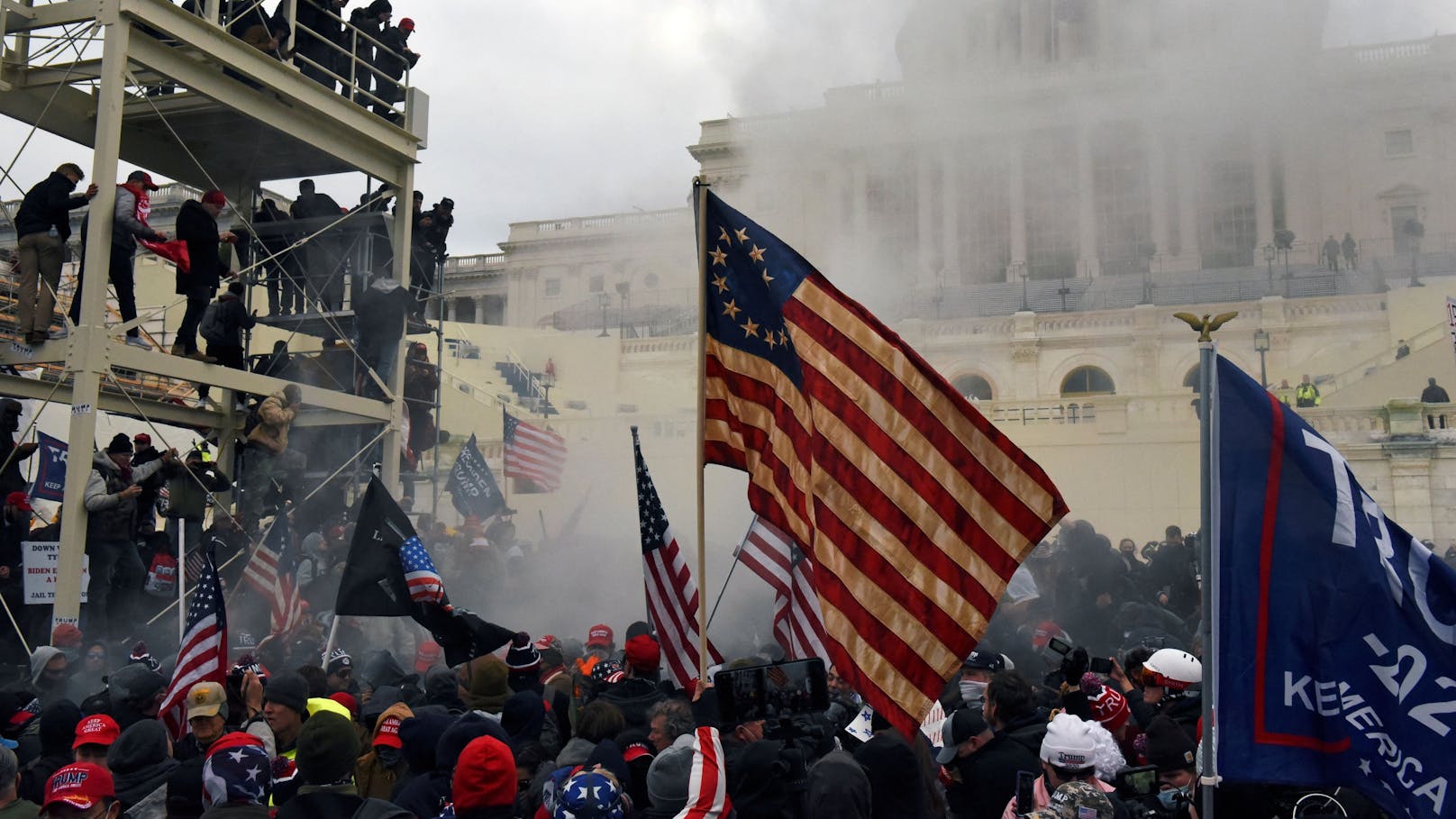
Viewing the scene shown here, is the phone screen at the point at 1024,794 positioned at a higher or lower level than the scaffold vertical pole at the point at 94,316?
lower

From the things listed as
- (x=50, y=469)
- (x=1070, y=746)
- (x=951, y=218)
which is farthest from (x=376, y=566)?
(x=951, y=218)

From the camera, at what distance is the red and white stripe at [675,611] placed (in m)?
7.11

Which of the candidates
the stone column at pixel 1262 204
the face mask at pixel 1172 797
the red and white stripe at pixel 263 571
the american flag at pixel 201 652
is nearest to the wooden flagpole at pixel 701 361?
the face mask at pixel 1172 797

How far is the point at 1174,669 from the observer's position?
20.6ft

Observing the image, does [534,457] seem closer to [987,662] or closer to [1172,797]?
[987,662]

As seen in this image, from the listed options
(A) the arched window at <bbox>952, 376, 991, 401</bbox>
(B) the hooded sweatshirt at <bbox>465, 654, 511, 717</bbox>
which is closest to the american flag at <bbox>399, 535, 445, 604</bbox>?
(B) the hooded sweatshirt at <bbox>465, 654, 511, 717</bbox>

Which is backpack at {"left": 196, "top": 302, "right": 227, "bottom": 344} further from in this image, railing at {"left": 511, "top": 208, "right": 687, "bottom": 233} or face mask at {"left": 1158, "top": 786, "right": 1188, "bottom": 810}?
railing at {"left": 511, "top": 208, "right": 687, "bottom": 233}

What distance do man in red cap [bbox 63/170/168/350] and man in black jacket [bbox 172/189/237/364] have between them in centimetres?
27

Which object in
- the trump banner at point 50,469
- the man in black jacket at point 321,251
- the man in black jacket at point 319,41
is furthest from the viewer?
the man in black jacket at point 321,251

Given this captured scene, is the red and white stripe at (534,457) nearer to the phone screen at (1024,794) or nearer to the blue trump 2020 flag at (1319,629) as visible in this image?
the phone screen at (1024,794)

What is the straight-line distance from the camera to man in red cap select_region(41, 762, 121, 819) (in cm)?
461

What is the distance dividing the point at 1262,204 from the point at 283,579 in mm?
50361

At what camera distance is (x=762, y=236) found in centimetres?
574

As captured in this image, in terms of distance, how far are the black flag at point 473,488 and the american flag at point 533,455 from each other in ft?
4.27
